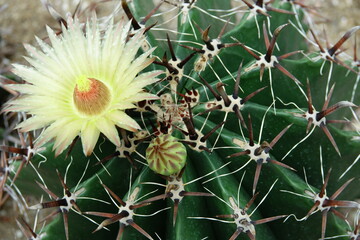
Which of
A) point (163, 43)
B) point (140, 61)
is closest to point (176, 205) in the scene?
point (140, 61)

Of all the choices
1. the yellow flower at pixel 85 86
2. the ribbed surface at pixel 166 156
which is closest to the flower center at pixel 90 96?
the yellow flower at pixel 85 86

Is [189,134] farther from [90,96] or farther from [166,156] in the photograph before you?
[90,96]

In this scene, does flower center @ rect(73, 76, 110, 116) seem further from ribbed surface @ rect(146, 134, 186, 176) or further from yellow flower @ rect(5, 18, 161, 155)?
ribbed surface @ rect(146, 134, 186, 176)

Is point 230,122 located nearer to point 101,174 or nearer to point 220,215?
point 220,215

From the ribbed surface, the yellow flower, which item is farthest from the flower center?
the ribbed surface

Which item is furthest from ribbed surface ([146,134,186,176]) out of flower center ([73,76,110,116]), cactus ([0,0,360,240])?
flower center ([73,76,110,116])

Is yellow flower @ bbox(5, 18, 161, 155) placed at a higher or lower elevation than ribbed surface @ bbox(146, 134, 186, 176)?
higher

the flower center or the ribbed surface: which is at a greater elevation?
the flower center
